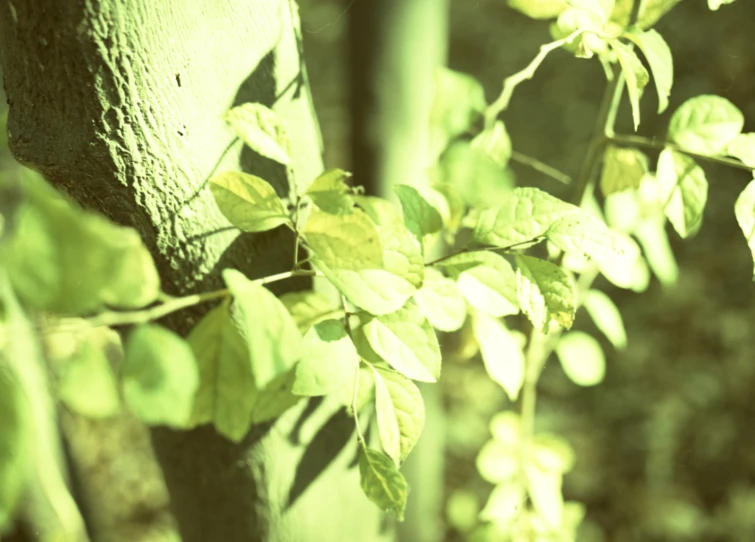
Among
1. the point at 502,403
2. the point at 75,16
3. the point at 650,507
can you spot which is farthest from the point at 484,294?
the point at 502,403

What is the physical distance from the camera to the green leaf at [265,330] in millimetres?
296

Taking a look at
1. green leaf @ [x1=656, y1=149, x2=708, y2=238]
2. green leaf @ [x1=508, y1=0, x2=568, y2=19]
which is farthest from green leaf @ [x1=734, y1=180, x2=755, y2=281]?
green leaf @ [x1=508, y1=0, x2=568, y2=19]

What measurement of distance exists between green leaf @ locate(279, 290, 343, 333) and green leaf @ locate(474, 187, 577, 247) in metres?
0.16

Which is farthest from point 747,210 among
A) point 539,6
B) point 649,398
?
point 649,398

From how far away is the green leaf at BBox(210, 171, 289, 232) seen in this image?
1.45ft

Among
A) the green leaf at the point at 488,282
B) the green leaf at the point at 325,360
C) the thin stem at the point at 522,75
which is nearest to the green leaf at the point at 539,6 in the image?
the thin stem at the point at 522,75

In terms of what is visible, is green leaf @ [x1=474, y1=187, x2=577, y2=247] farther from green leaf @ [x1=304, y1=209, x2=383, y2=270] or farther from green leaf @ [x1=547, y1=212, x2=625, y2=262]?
green leaf @ [x1=304, y1=209, x2=383, y2=270]

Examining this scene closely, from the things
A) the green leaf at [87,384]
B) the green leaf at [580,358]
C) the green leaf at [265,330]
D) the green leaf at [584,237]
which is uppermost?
the green leaf at [584,237]

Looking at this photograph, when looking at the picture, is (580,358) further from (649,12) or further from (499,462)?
(649,12)

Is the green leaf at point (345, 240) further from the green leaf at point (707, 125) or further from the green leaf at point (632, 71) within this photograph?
the green leaf at point (707, 125)

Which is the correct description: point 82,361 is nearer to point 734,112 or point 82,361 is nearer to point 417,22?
point 734,112

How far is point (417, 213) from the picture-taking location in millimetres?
504

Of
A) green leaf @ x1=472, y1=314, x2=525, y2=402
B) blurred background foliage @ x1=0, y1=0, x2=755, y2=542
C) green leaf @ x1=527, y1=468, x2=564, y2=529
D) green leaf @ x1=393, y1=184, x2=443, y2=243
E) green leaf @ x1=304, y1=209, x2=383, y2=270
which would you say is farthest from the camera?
blurred background foliage @ x1=0, y1=0, x2=755, y2=542

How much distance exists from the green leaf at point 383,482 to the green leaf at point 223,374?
109 mm
